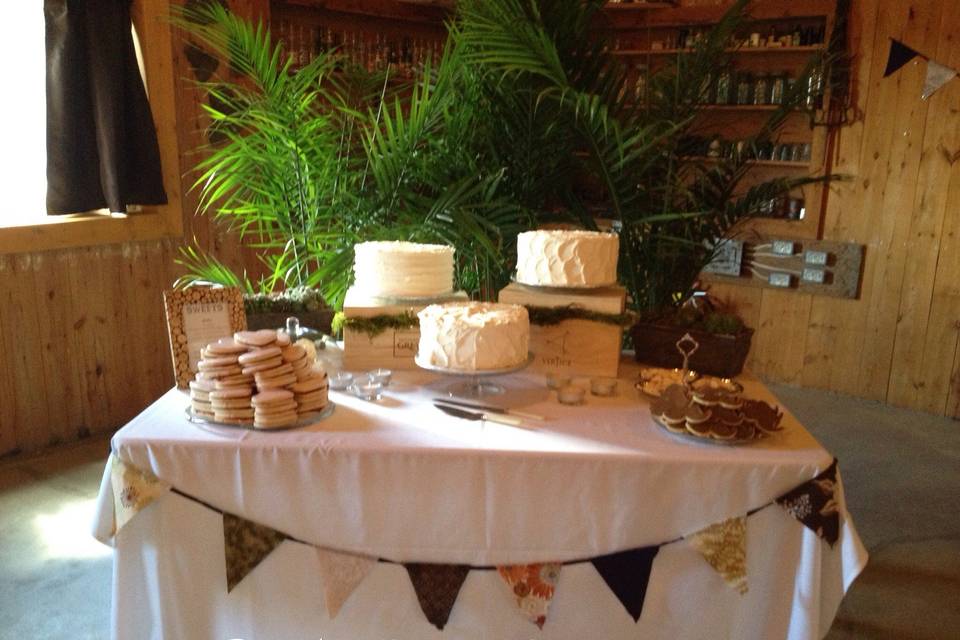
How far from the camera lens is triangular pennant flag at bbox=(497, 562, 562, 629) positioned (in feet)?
5.04

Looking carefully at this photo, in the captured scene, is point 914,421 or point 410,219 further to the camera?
point 914,421

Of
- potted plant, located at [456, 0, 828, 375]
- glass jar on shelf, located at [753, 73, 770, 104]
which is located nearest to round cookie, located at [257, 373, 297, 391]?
potted plant, located at [456, 0, 828, 375]

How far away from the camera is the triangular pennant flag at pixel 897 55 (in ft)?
12.2

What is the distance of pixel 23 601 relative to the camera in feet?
7.25

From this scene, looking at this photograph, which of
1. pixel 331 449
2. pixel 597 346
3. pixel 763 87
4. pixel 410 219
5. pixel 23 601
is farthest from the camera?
pixel 763 87

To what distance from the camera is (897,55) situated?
12.3ft

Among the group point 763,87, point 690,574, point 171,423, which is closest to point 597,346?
point 690,574

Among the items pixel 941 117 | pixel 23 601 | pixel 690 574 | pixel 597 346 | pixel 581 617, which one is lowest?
pixel 23 601

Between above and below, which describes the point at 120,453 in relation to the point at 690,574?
above

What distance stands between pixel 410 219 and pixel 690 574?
53.7 inches

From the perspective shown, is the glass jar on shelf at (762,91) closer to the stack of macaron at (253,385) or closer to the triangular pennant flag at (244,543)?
the stack of macaron at (253,385)

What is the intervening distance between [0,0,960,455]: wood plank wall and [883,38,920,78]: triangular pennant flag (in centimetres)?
3

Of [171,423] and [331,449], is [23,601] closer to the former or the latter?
[171,423]

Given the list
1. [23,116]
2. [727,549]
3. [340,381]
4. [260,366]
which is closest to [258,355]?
[260,366]
